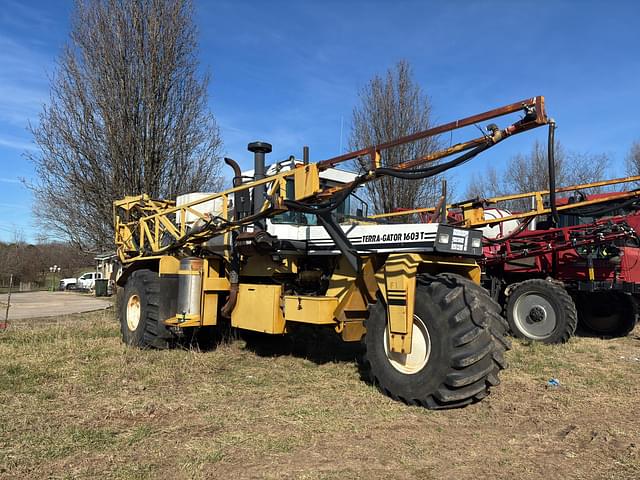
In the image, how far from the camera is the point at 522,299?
30.1ft

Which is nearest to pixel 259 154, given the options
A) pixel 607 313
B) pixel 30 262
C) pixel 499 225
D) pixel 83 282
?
pixel 499 225

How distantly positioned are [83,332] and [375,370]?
6.13 meters

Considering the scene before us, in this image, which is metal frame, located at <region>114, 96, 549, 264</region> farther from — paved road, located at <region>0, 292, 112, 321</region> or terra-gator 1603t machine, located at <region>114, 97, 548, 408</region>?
paved road, located at <region>0, 292, 112, 321</region>

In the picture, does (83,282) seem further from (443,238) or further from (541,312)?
(443,238)

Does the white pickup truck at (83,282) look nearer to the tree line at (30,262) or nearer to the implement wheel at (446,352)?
the tree line at (30,262)

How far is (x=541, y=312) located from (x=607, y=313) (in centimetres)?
199

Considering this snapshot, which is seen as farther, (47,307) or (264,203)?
(47,307)

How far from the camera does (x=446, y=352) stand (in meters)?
4.44

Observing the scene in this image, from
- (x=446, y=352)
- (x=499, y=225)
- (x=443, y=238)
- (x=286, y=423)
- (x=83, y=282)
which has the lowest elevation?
(x=286, y=423)

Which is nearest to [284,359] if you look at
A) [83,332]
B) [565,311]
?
[83,332]

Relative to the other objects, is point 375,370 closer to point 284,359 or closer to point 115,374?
point 284,359

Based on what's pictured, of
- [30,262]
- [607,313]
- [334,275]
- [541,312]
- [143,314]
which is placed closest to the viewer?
[334,275]

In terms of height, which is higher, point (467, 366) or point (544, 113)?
point (544, 113)

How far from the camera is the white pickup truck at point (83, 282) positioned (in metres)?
38.5
